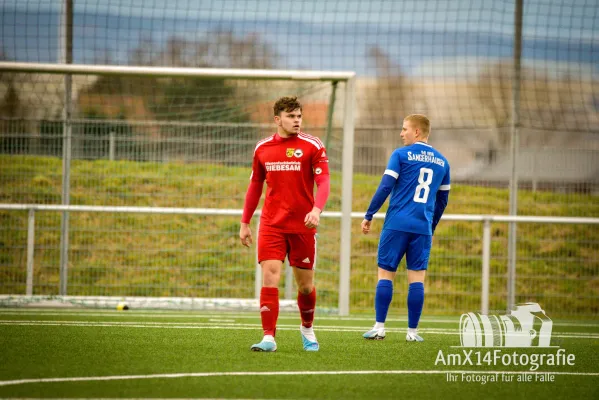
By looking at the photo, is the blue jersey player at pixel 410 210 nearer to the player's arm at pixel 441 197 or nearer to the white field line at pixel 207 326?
the player's arm at pixel 441 197

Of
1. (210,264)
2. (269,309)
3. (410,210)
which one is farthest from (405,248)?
(210,264)

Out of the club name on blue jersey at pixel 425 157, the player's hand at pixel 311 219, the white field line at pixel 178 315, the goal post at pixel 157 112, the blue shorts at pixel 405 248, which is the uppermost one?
the goal post at pixel 157 112

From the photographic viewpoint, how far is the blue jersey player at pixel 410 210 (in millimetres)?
7836

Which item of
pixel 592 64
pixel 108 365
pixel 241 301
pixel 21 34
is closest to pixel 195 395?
pixel 108 365

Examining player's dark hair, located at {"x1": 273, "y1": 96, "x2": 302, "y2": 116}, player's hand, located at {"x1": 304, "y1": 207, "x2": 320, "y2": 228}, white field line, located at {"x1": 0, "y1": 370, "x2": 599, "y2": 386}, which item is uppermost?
player's dark hair, located at {"x1": 273, "y1": 96, "x2": 302, "y2": 116}

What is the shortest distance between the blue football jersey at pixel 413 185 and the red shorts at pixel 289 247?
1183 mm

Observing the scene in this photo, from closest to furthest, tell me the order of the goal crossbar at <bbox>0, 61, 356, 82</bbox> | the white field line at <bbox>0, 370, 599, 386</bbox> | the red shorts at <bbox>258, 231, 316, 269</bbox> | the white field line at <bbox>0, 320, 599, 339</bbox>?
the white field line at <bbox>0, 370, 599, 386</bbox>, the red shorts at <bbox>258, 231, 316, 269</bbox>, the white field line at <bbox>0, 320, 599, 339</bbox>, the goal crossbar at <bbox>0, 61, 356, 82</bbox>

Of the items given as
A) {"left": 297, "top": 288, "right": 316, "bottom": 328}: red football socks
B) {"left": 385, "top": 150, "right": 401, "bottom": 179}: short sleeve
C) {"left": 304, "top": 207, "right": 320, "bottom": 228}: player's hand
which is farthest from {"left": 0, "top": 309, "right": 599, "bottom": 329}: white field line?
{"left": 304, "top": 207, "right": 320, "bottom": 228}: player's hand

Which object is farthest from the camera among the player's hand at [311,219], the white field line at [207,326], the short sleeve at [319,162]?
the white field line at [207,326]

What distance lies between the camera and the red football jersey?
22.5 ft

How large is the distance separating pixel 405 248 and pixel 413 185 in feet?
1.80

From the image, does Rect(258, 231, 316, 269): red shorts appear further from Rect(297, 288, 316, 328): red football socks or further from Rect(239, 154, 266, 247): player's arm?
Rect(297, 288, 316, 328): red football socks

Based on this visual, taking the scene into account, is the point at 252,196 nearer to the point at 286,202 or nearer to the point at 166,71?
the point at 286,202

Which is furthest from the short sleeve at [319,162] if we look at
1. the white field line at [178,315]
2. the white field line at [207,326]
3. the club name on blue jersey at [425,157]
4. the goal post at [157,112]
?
the goal post at [157,112]
